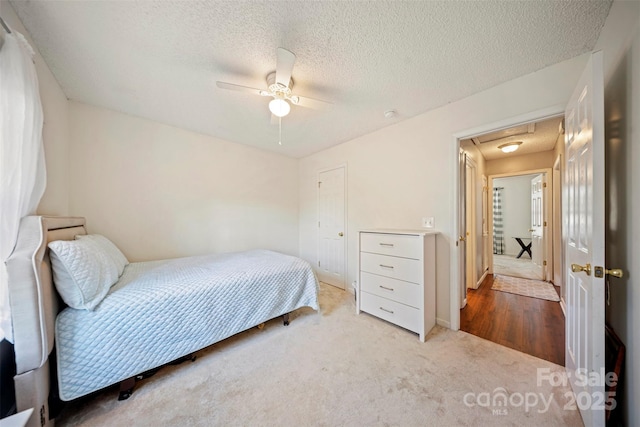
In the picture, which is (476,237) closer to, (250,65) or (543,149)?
(543,149)

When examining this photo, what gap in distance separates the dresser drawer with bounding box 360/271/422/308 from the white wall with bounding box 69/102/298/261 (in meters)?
1.92

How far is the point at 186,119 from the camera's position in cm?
251

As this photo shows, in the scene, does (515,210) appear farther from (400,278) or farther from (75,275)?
(75,275)

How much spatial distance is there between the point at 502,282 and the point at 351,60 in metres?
4.34

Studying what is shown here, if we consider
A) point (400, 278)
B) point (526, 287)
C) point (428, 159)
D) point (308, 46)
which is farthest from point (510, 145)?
point (308, 46)

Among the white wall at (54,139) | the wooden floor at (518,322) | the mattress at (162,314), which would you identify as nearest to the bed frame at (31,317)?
the mattress at (162,314)

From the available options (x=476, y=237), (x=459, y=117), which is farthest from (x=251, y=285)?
(x=476, y=237)

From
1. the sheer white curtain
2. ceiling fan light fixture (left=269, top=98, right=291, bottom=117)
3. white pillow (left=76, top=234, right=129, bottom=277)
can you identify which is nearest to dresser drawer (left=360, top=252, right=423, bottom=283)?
ceiling fan light fixture (left=269, top=98, right=291, bottom=117)

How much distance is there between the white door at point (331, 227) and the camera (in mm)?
3332

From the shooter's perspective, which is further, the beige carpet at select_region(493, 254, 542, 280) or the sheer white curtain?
the beige carpet at select_region(493, 254, 542, 280)

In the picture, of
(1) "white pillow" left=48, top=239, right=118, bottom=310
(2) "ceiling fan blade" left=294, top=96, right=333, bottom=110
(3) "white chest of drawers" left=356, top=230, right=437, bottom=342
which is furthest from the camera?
(2) "ceiling fan blade" left=294, top=96, right=333, bottom=110

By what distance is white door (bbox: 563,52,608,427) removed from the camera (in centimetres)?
99

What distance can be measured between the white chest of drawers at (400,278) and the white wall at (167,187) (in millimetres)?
1919

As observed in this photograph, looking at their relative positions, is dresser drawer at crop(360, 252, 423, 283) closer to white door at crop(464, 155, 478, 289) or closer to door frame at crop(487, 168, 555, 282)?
white door at crop(464, 155, 478, 289)
